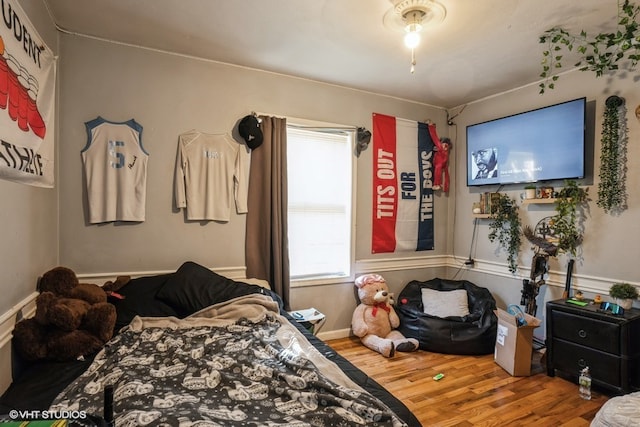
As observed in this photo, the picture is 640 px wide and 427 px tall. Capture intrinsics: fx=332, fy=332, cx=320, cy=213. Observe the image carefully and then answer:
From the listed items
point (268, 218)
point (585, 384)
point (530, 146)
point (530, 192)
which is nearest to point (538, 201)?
→ point (530, 192)

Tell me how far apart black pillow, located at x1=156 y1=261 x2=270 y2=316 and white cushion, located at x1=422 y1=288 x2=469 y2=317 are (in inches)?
71.7

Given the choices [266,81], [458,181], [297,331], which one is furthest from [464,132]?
[297,331]

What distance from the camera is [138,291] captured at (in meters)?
2.25

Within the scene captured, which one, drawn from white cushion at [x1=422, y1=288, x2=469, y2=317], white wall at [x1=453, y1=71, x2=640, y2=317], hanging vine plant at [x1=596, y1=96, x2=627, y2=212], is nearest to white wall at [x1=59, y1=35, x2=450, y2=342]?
white cushion at [x1=422, y1=288, x2=469, y2=317]

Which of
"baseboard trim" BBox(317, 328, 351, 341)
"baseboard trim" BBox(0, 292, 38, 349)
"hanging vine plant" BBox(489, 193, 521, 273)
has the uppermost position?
"hanging vine plant" BBox(489, 193, 521, 273)

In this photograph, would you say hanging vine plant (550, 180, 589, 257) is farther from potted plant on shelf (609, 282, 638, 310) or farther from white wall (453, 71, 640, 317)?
potted plant on shelf (609, 282, 638, 310)

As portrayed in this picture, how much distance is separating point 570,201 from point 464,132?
141cm

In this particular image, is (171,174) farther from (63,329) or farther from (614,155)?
(614,155)

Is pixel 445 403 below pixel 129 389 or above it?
below

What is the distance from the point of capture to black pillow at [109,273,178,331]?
2.07 metres

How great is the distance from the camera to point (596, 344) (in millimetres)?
2352

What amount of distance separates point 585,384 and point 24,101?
374 centimetres

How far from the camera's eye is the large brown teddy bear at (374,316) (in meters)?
3.12

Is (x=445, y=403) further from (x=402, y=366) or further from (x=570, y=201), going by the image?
(x=570, y=201)
